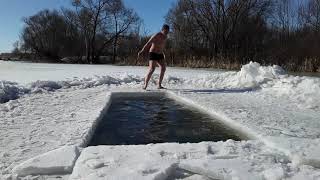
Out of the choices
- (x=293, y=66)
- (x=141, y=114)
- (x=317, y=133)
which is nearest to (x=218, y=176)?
(x=317, y=133)

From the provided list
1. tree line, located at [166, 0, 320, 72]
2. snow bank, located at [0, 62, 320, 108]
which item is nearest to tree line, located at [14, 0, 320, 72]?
tree line, located at [166, 0, 320, 72]

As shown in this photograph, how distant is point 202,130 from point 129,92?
4.10 metres

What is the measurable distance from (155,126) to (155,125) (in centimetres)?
8

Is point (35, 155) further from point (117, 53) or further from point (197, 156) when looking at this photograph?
point (117, 53)

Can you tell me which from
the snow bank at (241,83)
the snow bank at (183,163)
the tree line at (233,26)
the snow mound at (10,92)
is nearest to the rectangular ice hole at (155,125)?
the snow bank at (183,163)

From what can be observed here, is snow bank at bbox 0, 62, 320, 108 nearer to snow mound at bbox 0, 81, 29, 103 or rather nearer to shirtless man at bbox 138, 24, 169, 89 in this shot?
snow mound at bbox 0, 81, 29, 103

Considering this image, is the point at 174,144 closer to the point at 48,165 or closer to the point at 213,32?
the point at 48,165

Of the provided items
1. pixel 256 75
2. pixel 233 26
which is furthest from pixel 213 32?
pixel 256 75

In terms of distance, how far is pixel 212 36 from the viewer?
3797cm

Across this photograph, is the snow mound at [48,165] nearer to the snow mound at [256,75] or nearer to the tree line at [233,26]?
the snow mound at [256,75]

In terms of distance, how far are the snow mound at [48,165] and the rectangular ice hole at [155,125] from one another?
0.98 metres

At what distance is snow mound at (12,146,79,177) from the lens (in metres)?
3.74

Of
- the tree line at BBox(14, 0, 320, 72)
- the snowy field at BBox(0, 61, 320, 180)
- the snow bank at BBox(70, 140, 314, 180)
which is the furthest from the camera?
the tree line at BBox(14, 0, 320, 72)

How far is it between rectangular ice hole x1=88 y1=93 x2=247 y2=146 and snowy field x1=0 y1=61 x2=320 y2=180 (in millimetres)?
187
